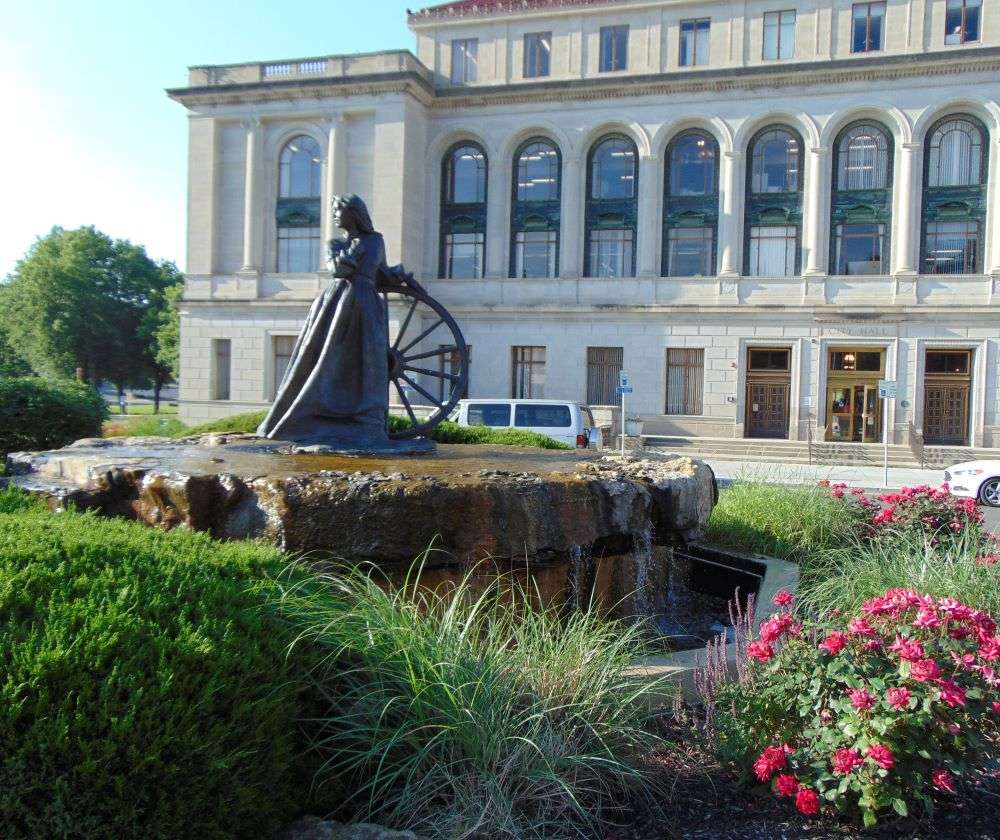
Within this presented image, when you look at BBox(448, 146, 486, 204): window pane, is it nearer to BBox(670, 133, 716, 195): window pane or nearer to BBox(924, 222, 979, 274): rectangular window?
BBox(670, 133, 716, 195): window pane

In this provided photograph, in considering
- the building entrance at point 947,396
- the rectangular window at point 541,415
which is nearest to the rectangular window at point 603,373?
the building entrance at point 947,396

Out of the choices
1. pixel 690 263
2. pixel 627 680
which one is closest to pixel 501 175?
pixel 690 263

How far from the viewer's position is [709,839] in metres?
3.57

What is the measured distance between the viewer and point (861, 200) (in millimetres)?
34875

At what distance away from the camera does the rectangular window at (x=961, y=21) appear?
33.8 meters

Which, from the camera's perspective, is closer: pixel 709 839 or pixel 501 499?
pixel 709 839

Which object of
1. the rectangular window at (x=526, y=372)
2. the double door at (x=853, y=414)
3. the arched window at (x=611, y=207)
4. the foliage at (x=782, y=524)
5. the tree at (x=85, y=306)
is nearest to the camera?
the foliage at (x=782, y=524)

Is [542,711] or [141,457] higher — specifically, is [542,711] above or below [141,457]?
below

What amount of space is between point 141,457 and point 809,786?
5831 mm

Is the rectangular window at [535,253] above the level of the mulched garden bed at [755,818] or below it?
above

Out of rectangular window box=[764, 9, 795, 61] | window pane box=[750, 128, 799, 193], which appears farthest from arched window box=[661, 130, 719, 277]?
rectangular window box=[764, 9, 795, 61]

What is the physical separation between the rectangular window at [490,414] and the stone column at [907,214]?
68.6ft

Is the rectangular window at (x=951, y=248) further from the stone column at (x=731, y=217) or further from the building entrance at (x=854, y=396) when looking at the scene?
the stone column at (x=731, y=217)

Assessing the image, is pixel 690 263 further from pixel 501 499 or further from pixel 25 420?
pixel 501 499
